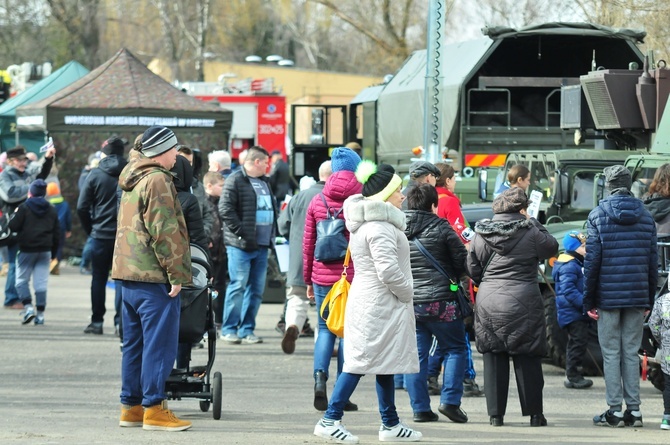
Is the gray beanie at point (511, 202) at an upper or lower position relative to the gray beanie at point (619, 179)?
lower

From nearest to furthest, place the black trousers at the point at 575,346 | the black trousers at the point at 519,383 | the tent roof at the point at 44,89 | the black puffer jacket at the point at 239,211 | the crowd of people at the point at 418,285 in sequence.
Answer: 1. the crowd of people at the point at 418,285
2. the black trousers at the point at 519,383
3. the black trousers at the point at 575,346
4. the black puffer jacket at the point at 239,211
5. the tent roof at the point at 44,89

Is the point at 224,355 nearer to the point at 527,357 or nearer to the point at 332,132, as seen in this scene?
the point at 527,357

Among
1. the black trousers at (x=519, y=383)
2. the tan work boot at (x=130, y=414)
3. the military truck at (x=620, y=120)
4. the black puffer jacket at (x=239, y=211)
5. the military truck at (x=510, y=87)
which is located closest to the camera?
the tan work boot at (x=130, y=414)

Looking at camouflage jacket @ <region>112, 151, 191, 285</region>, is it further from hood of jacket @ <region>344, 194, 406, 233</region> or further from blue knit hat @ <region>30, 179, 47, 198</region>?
blue knit hat @ <region>30, 179, 47, 198</region>

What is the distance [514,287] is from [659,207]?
223cm

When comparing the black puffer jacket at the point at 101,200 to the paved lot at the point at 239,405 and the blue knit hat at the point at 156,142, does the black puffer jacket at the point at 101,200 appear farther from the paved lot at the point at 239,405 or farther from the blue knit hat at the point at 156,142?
the blue knit hat at the point at 156,142

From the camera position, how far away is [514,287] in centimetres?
906

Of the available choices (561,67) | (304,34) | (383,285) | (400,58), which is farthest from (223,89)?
(304,34)

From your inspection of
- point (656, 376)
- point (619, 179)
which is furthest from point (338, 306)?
point (656, 376)

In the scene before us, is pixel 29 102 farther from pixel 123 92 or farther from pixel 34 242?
pixel 34 242

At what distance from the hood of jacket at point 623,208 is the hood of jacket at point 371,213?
1766mm

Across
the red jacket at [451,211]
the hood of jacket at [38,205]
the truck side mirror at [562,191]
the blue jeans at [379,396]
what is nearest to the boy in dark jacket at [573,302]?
the red jacket at [451,211]

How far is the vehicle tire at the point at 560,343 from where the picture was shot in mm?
11727

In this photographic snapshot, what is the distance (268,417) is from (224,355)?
137 inches
